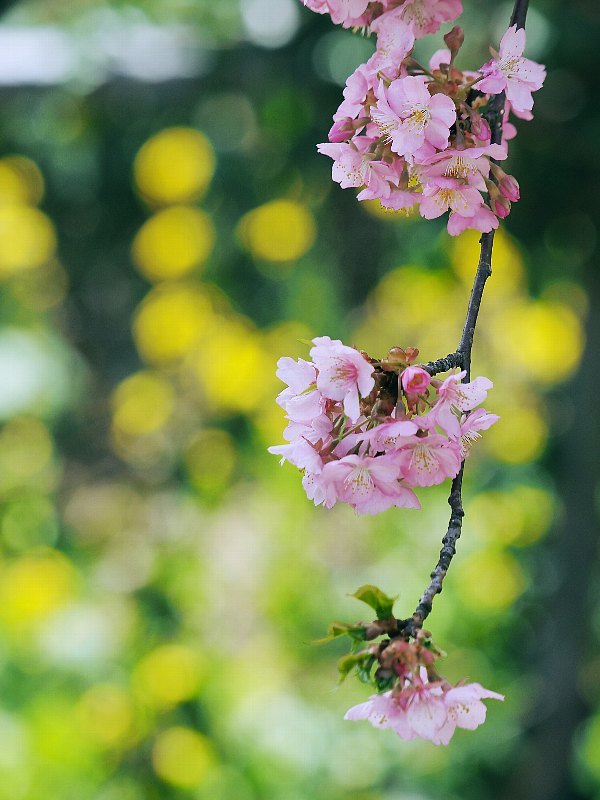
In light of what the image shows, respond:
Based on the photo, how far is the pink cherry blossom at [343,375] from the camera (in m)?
0.43

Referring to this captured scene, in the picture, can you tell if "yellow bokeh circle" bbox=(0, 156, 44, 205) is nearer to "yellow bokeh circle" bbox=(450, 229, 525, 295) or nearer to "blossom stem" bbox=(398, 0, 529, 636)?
"yellow bokeh circle" bbox=(450, 229, 525, 295)

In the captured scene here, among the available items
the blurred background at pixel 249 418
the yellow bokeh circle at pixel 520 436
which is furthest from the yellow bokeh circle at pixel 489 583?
the yellow bokeh circle at pixel 520 436

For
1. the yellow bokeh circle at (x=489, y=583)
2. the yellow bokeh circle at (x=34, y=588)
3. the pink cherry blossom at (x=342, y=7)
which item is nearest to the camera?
the pink cherry blossom at (x=342, y=7)

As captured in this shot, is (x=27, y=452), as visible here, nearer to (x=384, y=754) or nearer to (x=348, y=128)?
(x=384, y=754)

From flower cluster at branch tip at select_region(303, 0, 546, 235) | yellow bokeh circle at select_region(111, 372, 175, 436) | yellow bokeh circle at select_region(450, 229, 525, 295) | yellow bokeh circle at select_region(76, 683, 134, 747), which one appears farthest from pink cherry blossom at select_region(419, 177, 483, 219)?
yellow bokeh circle at select_region(111, 372, 175, 436)

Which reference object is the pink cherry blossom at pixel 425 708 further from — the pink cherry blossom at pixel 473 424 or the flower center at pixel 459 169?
the flower center at pixel 459 169

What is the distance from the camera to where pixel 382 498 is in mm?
448

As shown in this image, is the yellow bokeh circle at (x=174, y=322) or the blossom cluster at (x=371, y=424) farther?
the yellow bokeh circle at (x=174, y=322)

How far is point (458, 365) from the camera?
0.44 metres

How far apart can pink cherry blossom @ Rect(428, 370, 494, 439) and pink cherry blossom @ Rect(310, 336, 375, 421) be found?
3cm

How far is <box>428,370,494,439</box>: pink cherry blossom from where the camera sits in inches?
17.2

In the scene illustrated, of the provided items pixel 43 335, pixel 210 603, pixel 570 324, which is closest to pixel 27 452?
pixel 43 335

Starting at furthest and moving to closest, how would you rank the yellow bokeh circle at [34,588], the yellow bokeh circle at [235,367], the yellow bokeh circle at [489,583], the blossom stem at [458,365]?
the yellow bokeh circle at [235,367] → the yellow bokeh circle at [489,583] → the yellow bokeh circle at [34,588] → the blossom stem at [458,365]

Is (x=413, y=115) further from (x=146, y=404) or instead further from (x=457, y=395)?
(x=146, y=404)
